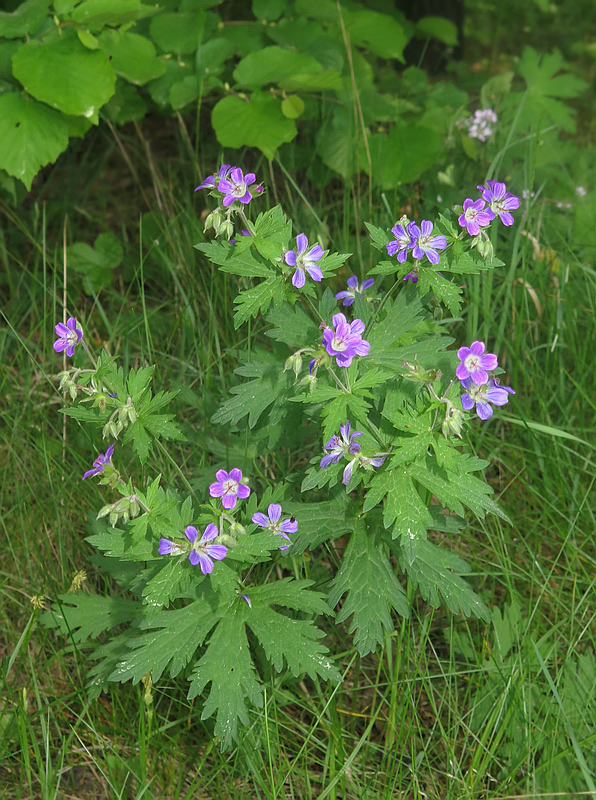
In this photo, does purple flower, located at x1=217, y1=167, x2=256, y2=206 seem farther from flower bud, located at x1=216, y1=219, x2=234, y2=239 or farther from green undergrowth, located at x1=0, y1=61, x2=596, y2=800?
green undergrowth, located at x1=0, y1=61, x2=596, y2=800

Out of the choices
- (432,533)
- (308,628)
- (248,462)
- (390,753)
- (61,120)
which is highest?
(61,120)

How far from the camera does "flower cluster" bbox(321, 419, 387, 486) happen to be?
1.49 m

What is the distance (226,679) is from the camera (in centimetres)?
156

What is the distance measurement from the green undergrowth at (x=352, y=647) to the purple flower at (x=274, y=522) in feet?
1.14

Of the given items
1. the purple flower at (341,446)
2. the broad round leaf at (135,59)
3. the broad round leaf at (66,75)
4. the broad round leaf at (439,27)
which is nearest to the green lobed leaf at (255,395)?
the purple flower at (341,446)

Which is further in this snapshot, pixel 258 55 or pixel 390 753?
pixel 258 55

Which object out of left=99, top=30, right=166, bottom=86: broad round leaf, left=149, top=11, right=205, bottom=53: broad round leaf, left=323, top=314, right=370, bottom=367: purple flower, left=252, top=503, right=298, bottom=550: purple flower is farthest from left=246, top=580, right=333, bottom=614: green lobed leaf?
left=149, top=11, right=205, bottom=53: broad round leaf

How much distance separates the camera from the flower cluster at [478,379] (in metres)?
1.36

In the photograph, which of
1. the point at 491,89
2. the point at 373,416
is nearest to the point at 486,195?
the point at 373,416

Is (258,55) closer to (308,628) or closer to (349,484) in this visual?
(349,484)

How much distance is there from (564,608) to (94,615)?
1.31 metres

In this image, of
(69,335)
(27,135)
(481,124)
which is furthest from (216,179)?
(481,124)

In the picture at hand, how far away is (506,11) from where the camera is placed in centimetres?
543

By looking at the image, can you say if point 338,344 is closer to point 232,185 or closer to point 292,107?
point 232,185
